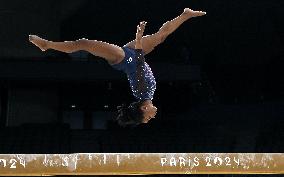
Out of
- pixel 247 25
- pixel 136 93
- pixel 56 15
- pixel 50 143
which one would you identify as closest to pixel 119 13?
pixel 56 15

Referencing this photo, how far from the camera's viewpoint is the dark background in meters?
13.9

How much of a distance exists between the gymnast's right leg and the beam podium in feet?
3.61

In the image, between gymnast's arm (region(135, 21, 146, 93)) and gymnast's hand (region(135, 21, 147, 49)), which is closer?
gymnast's hand (region(135, 21, 147, 49))

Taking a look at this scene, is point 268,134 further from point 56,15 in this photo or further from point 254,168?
point 254,168

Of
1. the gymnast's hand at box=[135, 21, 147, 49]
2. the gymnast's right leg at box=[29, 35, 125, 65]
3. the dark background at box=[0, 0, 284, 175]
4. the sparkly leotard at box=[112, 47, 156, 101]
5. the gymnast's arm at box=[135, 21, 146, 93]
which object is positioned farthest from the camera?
the dark background at box=[0, 0, 284, 175]

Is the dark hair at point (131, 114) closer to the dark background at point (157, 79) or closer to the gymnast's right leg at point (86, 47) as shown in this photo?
the gymnast's right leg at point (86, 47)

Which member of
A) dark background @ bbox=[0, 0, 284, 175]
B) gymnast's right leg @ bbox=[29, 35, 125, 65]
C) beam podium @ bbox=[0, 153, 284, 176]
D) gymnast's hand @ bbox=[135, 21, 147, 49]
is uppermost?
dark background @ bbox=[0, 0, 284, 175]

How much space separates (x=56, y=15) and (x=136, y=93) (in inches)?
398

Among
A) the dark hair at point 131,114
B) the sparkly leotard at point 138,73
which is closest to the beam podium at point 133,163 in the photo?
the dark hair at point 131,114

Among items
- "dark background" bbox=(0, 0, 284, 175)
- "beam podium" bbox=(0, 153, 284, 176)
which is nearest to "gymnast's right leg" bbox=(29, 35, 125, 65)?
"beam podium" bbox=(0, 153, 284, 176)

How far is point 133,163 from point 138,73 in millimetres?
995

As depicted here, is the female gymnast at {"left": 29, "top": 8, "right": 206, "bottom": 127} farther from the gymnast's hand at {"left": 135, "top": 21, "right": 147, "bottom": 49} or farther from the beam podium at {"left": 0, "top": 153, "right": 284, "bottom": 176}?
the beam podium at {"left": 0, "top": 153, "right": 284, "bottom": 176}

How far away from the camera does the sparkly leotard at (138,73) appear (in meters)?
5.46

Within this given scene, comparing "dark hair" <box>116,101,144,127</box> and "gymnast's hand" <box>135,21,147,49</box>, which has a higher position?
"gymnast's hand" <box>135,21,147,49</box>
